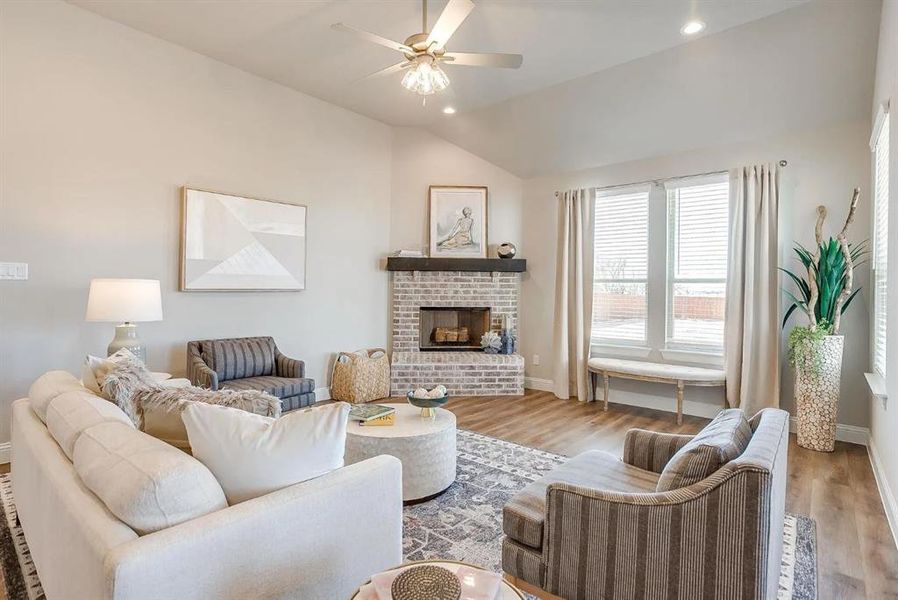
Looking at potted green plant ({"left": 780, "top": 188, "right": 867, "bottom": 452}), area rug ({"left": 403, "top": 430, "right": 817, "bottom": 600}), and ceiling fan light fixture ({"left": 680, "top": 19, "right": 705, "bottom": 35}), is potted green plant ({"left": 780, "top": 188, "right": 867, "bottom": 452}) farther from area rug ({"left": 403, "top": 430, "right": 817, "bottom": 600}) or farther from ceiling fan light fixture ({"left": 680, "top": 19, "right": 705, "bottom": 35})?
ceiling fan light fixture ({"left": 680, "top": 19, "right": 705, "bottom": 35})

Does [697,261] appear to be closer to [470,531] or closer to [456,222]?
[456,222]

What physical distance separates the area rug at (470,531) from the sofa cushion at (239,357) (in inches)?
57.6

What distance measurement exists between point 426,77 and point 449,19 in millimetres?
426

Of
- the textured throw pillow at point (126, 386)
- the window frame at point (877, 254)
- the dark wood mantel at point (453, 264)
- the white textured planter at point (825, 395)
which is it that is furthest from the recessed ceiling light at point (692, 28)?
the textured throw pillow at point (126, 386)

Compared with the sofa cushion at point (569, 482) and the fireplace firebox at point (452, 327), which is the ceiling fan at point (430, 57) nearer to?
the sofa cushion at point (569, 482)

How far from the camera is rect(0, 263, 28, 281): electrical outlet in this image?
321 cm

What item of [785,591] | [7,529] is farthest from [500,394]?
[7,529]

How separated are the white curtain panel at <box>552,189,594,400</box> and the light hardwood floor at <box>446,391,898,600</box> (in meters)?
0.35

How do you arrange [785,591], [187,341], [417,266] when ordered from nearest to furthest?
[785,591] → [187,341] → [417,266]

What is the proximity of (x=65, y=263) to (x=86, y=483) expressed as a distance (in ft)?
9.97

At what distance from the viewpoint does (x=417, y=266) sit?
5.75m

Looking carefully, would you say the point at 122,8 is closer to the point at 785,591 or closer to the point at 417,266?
the point at 417,266

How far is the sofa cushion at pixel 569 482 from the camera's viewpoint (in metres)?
1.68

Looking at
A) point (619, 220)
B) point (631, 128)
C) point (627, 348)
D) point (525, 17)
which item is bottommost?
point (627, 348)
